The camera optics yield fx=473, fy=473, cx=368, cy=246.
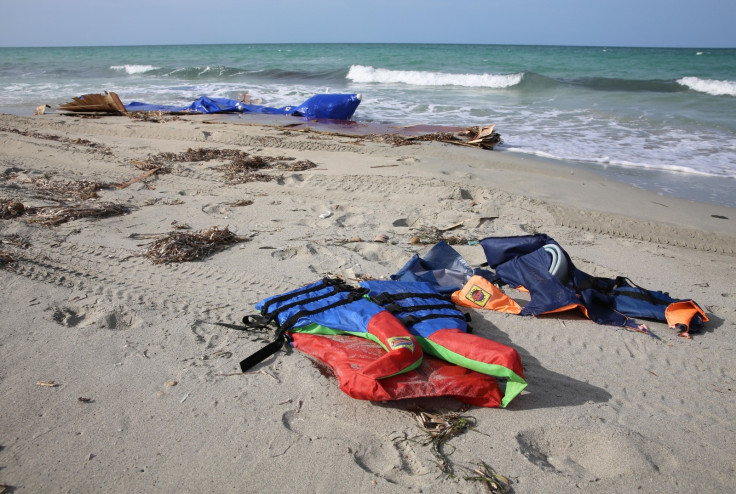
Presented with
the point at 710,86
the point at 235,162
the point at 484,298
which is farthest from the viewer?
the point at 710,86

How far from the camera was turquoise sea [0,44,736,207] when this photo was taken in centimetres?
789

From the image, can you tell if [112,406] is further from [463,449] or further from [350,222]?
[350,222]

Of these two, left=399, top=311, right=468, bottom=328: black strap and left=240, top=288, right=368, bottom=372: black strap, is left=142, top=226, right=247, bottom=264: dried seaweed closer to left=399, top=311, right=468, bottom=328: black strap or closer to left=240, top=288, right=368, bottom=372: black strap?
left=240, top=288, right=368, bottom=372: black strap

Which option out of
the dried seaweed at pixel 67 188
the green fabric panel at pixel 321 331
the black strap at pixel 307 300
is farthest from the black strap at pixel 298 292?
the dried seaweed at pixel 67 188

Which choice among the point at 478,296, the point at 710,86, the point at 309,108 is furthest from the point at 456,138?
the point at 710,86

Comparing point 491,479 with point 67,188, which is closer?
point 491,479

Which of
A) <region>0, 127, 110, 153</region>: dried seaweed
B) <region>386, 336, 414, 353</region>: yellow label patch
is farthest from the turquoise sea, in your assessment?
<region>386, 336, 414, 353</region>: yellow label patch

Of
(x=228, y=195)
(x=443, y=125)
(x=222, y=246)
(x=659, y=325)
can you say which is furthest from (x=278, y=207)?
(x=443, y=125)

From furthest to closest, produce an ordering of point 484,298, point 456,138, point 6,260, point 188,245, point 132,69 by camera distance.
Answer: point 132,69, point 456,138, point 188,245, point 6,260, point 484,298

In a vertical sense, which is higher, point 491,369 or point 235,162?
point 235,162

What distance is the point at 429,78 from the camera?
21.8 m

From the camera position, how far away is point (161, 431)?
2.09 metres

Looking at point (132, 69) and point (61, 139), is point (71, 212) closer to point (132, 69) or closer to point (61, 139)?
point (61, 139)

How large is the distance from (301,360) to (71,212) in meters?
3.20
